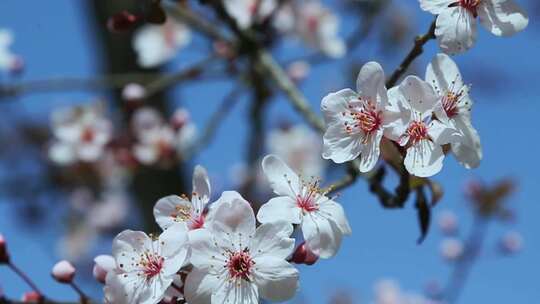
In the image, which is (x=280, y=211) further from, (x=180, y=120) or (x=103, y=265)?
(x=180, y=120)

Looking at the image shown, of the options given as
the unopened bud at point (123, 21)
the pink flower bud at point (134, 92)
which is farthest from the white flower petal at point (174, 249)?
the pink flower bud at point (134, 92)

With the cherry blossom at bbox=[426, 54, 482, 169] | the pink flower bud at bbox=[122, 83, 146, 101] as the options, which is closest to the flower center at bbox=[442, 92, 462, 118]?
the cherry blossom at bbox=[426, 54, 482, 169]

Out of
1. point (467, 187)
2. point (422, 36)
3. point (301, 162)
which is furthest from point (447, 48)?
point (301, 162)

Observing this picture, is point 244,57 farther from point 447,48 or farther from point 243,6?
point 447,48

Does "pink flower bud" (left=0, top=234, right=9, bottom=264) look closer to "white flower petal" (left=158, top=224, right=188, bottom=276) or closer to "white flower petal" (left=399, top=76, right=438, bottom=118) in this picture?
"white flower petal" (left=158, top=224, right=188, bottom=276)

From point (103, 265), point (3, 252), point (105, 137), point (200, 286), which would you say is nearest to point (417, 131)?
point (200, 286)

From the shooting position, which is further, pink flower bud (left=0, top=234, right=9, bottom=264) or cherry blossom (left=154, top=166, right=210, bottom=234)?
pink flower bud (left=0, top=234, right=9, bottom=264)

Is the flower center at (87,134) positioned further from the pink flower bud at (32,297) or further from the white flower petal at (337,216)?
the white flower petal at (337,216)
